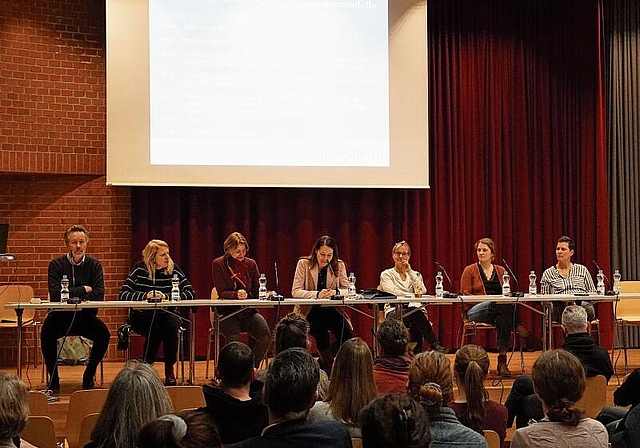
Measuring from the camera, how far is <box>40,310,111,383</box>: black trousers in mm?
5758

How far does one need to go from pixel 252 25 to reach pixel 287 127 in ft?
3.09

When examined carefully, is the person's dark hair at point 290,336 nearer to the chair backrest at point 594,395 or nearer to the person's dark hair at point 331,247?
the chair backrest at point 594,395

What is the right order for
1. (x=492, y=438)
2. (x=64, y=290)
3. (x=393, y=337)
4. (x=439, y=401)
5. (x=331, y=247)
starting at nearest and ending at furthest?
(x=439, y=401)
(x=492, y=438)
(x=393, y=337)
(x=64, y=290)
(x=331, y=247)

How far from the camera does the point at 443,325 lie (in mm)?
8125

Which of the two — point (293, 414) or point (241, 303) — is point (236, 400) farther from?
point (241, 303)

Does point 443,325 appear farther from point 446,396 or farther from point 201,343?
point 446,396

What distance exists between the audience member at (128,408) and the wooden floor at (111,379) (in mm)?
2663

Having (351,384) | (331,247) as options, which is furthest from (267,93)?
(351,384)

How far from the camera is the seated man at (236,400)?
2807 millimetres

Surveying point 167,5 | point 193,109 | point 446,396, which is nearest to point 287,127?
point 193,109

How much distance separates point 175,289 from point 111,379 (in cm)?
95

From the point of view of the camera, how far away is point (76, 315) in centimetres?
585

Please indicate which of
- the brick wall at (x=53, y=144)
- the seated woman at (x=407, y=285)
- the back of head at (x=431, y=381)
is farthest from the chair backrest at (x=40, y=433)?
the brick wall at (x=53, y=144)

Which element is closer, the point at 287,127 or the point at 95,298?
the point at 95,298
